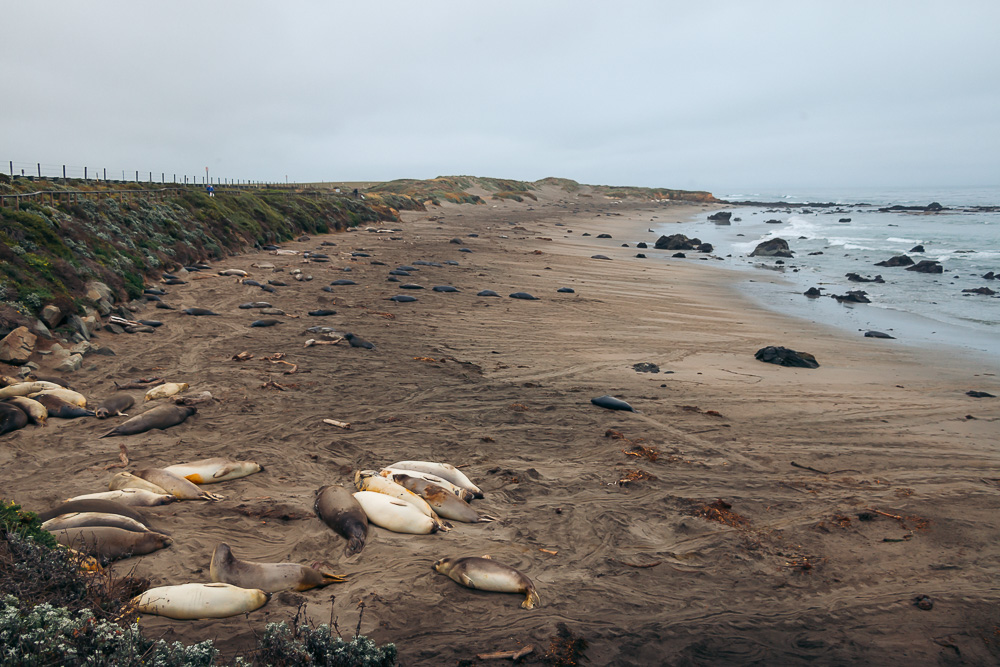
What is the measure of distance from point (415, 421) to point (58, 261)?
8.43 m

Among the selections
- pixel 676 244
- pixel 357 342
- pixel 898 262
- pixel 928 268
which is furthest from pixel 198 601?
pixel 676 244

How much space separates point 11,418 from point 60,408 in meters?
0.53

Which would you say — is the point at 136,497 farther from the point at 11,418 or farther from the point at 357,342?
the point at 357,342

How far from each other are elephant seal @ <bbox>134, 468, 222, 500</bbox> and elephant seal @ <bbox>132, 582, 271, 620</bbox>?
1.49 metres

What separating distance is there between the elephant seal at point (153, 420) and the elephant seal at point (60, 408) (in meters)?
0.62

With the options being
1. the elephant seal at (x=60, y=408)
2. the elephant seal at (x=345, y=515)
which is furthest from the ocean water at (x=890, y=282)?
the elephant seal at (x=60, y=408)

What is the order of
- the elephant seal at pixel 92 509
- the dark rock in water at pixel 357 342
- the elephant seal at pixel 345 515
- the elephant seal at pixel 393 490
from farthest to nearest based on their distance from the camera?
the dark rock in water at pixel 357 342
the elephant seal at pixel 393 490
the elephant seal at pixel 345 515
the elephant seal at pixel 92 509

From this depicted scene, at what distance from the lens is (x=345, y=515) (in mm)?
4805

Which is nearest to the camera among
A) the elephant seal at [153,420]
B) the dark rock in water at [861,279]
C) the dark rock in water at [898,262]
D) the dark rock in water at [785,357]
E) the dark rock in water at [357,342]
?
the elephant seal at [153,420]

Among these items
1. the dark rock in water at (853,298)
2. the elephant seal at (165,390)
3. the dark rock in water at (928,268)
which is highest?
the dark rock in water at (928,268)

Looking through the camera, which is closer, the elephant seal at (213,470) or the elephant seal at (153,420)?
the elephant seal at (213,470)

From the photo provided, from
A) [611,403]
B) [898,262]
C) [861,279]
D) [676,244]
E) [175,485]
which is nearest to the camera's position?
[175,485]

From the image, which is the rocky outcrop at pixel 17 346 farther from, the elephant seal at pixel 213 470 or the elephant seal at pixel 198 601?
the elephant seal at pixel 198 601

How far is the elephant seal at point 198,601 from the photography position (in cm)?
353
